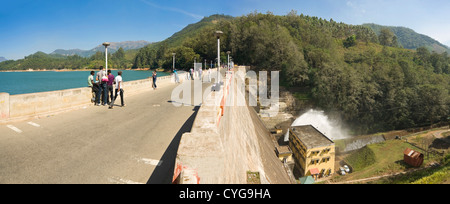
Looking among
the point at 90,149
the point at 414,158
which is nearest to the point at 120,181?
the point at 90,149

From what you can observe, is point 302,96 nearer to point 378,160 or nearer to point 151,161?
point 378,160

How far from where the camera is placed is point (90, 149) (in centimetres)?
531

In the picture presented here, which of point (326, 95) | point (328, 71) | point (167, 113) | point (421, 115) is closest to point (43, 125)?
point (167, 113)

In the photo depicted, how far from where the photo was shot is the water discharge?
41625mm

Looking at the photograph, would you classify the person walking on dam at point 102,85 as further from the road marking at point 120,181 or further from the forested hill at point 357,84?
the forested hill at point 357,84

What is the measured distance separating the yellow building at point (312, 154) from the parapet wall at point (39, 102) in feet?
75.4

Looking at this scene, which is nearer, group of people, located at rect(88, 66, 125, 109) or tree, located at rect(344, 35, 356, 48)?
group of people, located at rect(88, 66, 125, 109)

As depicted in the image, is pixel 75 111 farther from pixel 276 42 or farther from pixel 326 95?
pixel 276 42

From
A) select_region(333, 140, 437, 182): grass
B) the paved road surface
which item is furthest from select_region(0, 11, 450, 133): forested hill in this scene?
the paved road surface

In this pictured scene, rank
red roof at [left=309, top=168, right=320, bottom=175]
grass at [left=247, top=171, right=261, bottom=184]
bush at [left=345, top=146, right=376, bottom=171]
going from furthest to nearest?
1. bush at [left=345, top=146, right=376, bottom=171]
2. red roof at [left=309, top=168, right=320, bottom=175]
3. grass at [left=247, top=171, right=261, bottom=184]

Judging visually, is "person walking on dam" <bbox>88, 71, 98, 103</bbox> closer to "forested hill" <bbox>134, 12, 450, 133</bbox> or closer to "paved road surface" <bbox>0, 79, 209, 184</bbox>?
"paved road surface" <bbox>0, 79, 209, 184</bbox>

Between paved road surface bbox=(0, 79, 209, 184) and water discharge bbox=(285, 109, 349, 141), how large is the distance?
1475 inches

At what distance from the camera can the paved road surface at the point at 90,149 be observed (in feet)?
13.3

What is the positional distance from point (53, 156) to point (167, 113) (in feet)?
17.4
